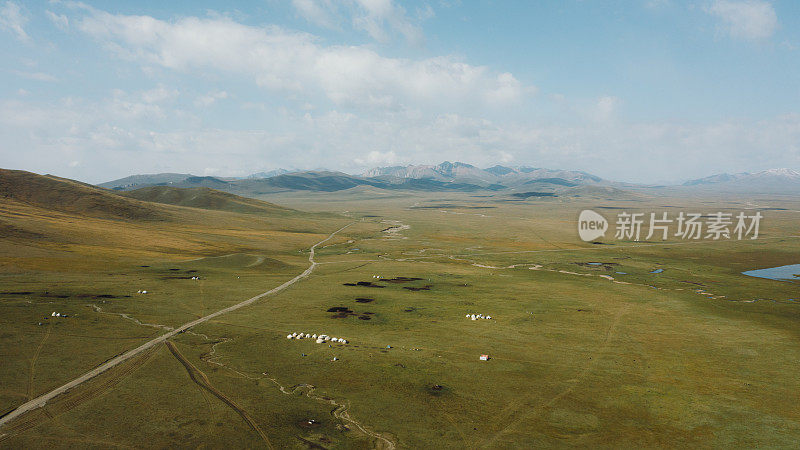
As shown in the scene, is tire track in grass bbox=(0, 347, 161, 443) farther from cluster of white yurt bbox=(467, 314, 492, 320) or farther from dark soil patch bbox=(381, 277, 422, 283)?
dark soil patch bbox=(381, 277, 422, 283)

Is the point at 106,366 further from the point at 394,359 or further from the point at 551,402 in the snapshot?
the point at 551,402

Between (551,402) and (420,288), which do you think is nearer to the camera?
(551,402)

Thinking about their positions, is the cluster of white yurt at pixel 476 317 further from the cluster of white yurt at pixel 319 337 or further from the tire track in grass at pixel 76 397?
the tire track in grass at pixel 76 397

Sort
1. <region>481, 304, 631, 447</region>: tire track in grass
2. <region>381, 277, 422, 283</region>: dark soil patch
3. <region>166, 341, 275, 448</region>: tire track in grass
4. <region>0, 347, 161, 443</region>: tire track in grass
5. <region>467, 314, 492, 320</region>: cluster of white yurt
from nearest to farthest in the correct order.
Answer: <region>0, 347, 161, 443</region>: tire track in grass < <region>166, 341, 275, 448</region>: tire track in grass < <region>481, 304, 631, 447</region>: tire track in grass < <region>467, 314, 492, 320</region>: cluster of white yurt < <region>381, 277, 422, 283</region>: dark soil patch

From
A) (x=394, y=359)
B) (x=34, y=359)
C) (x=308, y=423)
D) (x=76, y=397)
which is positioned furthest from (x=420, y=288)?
(x=34, y=359)

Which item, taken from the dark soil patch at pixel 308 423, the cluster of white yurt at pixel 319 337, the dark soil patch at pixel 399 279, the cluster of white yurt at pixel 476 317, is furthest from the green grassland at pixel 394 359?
the cluster of white yurt at pixel 476 317

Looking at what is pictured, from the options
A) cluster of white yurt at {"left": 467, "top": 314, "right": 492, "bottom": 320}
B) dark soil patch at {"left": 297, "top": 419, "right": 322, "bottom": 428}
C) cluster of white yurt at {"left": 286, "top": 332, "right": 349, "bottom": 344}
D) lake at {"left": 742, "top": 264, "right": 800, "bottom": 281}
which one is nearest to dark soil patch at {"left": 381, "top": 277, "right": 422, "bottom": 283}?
cluster of white yurt at {"left": 467, "top": 314, "right": 492, "bottom": 320}

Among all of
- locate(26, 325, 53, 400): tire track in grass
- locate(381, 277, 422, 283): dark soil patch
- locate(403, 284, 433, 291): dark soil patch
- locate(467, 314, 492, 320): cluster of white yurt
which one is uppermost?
locate(26, 325, 53, 400): tire track in grass
